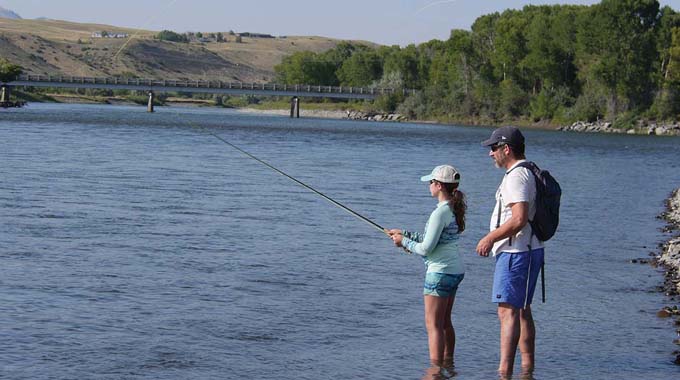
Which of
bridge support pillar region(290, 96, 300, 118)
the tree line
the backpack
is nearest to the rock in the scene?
the backpack

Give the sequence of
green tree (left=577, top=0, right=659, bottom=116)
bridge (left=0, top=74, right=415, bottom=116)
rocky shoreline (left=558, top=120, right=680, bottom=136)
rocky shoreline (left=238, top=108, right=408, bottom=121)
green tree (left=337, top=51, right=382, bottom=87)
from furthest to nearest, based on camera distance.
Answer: green tree (left=337, top=51, right=382, bottom=87) → rocky shoreline (left=238, top=108, right=408, bottom=121) → bridge (left=0, top=74, right=415, bottom=116) → green tree (left=577, top=0, right=659, bottom=116) → rocky shoreline (left=558, top=120, right=680, bottom=136)

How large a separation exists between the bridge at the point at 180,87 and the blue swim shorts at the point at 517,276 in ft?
376

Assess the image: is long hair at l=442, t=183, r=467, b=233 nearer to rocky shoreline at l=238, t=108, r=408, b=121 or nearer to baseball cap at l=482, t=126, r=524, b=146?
baseball cap at l=482, t=126, r=524, b=146

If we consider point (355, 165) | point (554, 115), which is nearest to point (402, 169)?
point (355, 165)

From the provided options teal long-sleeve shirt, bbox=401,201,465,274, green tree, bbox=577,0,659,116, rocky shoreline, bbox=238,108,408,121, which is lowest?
rocky shoreline, bbox=238,108,408,121

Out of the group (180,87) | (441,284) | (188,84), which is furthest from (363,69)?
(441,284)

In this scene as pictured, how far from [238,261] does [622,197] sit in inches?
726

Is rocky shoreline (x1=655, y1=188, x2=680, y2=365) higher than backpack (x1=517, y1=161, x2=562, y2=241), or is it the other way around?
backpack (x1=517, y1=161, x2=562, y2=241)

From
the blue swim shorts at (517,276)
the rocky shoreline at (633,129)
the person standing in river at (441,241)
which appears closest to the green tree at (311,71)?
the rocky shoreline at (633,129)

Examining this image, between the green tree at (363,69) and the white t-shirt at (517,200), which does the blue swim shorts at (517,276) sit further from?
the green tree at (363,69)

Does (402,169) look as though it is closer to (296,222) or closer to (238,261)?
(296,222)

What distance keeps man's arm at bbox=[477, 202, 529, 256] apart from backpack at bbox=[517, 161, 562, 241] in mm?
228

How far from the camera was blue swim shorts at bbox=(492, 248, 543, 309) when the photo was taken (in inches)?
356

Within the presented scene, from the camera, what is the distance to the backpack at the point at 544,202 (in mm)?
9000
